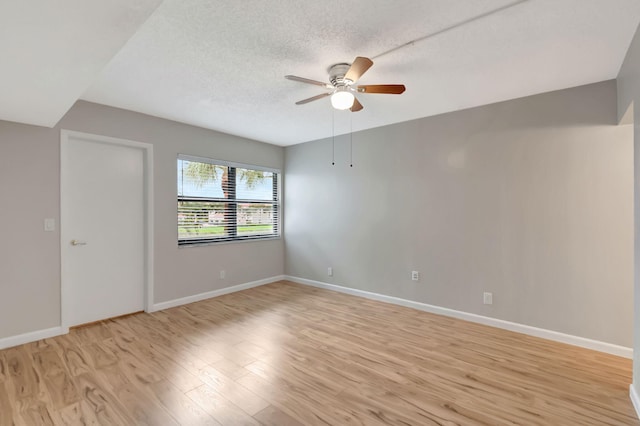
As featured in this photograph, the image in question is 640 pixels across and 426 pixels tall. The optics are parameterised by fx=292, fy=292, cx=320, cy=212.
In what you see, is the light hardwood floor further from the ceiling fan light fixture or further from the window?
the ceiling fan light fixture

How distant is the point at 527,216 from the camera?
123 inches

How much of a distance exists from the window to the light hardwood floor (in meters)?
1.43

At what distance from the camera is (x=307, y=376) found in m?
2.31

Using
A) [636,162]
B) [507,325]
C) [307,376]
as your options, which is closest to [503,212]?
[507,325]

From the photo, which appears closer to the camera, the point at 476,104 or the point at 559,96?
the point at 559,96

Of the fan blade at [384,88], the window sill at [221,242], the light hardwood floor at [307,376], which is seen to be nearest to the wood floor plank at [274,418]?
the light hardwood floor at [307,376]

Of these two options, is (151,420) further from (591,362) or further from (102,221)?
(591,362)

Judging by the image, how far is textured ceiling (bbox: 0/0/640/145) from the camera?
1.75 meters

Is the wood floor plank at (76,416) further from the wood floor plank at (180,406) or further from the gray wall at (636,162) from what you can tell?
the gray wall at (636,162)

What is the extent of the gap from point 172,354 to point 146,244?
1.72 m

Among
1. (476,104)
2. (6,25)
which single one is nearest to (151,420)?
(6,25)

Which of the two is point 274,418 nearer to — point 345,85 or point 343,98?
point 343,98

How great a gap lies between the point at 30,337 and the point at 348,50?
401cm

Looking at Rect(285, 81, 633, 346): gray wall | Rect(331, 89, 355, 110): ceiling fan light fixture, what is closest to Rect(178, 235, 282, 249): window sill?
→ Rect(285, 81, 633, 346): gray wall
